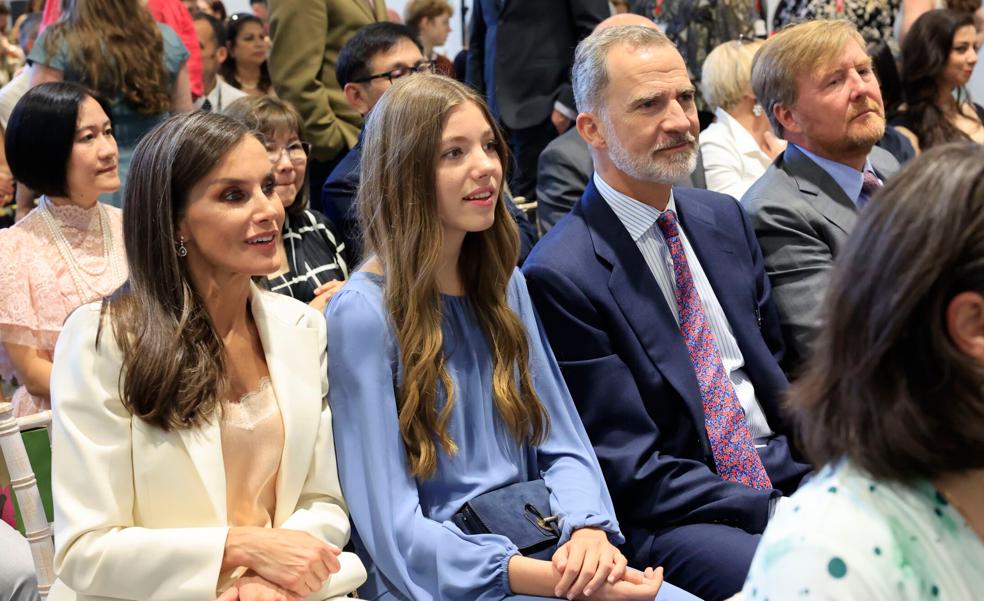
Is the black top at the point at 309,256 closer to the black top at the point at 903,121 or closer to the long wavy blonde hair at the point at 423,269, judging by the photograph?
the long wavy blonde hair at the point at 423,269

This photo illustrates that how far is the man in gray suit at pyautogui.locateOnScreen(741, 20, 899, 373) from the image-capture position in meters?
3.07

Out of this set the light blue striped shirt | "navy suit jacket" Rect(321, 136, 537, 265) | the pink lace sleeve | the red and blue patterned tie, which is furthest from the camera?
"navy suit jacket" Rect(321, 136, 537, 265)

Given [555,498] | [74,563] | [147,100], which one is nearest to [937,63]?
[147,100]

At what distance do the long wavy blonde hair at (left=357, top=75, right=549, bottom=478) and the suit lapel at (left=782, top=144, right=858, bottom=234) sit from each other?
41.0 inches

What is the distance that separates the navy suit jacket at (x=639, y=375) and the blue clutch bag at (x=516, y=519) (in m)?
0.27

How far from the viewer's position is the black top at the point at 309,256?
3.31 m

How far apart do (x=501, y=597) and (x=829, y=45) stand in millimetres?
1909

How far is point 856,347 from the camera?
1.14 metres

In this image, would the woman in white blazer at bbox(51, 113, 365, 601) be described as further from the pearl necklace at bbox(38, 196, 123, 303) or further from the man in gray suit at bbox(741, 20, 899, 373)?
the man in gray suit at bbox(741, 20, 899, 373)

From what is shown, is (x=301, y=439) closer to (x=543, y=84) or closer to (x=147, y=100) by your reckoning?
(x=147, y=100)

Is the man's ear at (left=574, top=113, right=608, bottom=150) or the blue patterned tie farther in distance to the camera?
the blue patterned tie

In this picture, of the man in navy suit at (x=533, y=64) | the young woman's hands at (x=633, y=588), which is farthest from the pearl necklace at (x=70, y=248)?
the man in navy suit at (x=533, y=64)

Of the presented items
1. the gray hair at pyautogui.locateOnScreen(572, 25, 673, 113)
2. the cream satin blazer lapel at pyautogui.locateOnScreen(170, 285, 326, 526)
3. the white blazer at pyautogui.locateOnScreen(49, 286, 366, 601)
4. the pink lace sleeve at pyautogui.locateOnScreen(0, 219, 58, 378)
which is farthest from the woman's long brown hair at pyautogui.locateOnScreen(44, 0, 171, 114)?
the white blazer at pyautogui.locateOnScreen(49, 286, 366, 601)

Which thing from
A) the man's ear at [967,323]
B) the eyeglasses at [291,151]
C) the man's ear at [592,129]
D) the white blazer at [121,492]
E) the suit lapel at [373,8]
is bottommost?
the white blazer at [121,492]
